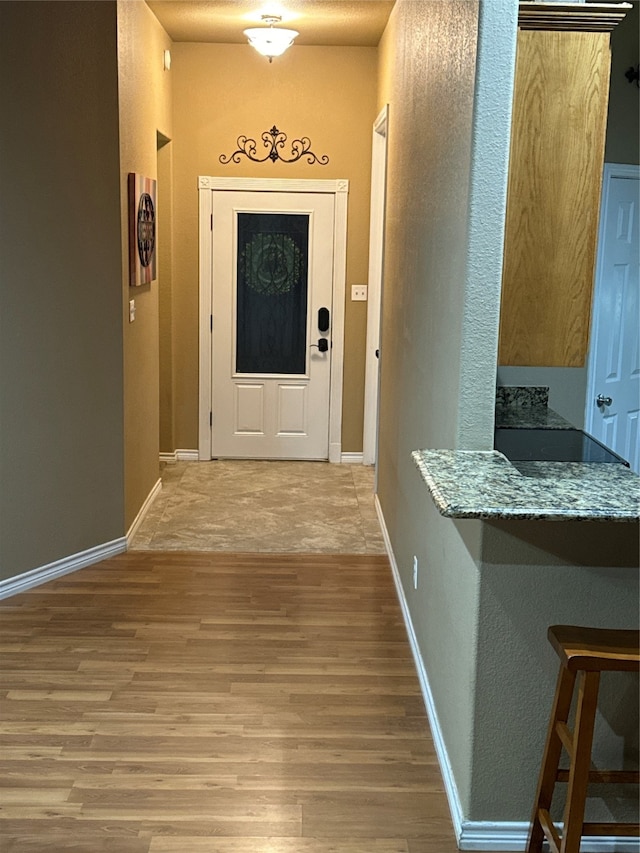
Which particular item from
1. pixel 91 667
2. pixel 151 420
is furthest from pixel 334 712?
pixel 151 420

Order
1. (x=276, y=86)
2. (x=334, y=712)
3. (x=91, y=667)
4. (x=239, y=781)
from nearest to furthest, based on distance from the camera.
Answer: (x=239, y=781)
(x=334, y=712)
(x=91, y=667)
(x=276, y=86)

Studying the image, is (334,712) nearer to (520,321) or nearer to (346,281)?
(520,321)

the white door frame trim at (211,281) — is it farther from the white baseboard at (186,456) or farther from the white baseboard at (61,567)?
the white baseboard at (61,567)

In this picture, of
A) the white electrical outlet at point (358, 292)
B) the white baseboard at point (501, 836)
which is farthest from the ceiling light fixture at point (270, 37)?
the white baseboard at point (501, 836)

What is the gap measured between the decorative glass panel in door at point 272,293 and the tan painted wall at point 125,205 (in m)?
0.96

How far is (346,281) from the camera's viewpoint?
6363 millimetres

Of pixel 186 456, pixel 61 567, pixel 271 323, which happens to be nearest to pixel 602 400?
pixel 61 567

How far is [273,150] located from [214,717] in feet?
13.7

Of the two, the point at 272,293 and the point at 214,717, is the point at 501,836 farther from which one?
the point at 272,293

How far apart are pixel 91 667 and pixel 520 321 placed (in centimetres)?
200

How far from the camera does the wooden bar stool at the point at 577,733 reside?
2018 mm

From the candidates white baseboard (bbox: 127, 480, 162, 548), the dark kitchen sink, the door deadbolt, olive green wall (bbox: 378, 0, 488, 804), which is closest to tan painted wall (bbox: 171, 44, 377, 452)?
olive green wall (bbox: 378, 0, 488, 804)

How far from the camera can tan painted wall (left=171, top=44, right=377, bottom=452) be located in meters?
6.04

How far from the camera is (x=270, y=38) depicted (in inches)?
207
